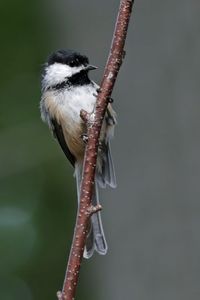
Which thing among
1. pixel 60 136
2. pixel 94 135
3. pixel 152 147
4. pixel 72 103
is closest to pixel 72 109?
pixel 72 103

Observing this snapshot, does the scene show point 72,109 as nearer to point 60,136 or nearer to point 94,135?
point 60,136

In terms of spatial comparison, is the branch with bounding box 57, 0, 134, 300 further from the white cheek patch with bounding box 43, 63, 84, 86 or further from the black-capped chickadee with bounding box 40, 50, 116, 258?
the white cheek patch with bounding box 43, 63, 84, 86

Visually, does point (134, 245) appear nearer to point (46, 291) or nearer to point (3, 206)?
point (3, 206)

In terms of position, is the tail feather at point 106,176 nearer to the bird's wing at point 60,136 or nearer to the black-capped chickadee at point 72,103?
the black-capped chickadee at point 72,103

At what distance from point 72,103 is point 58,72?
106mm

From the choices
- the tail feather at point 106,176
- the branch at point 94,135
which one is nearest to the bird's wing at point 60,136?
the tail feather at point 106,176

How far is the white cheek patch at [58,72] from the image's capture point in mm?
2199

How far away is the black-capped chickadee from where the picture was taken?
7.03 feet

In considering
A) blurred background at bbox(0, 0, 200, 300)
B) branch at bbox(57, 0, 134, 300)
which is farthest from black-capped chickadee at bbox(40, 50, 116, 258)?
branch at bbox(57, 0, 134, 300)

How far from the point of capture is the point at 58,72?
2.25 m

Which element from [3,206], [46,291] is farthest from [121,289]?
[46,291]

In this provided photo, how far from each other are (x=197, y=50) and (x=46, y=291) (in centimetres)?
262

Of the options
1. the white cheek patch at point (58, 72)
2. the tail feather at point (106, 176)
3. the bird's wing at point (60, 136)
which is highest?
the white cheek patch at point (58, 72)

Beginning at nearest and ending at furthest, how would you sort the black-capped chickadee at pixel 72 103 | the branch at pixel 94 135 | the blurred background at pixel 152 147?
1. the branch at pixel 94 135
2. the black-capped chickadee at pixel 72 103
3. the blurred background at pixel 152 147
